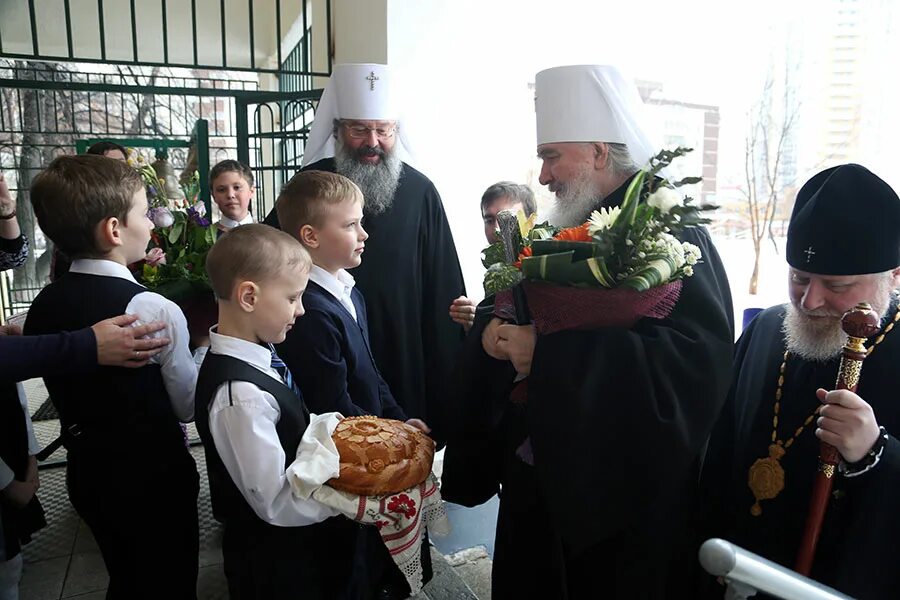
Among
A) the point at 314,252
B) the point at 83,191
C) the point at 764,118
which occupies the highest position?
the point at 764,118

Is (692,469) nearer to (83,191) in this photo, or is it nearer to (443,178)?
(83,191)

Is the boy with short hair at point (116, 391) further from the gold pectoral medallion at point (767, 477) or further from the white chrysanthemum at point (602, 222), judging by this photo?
the gold pectoral medallion at point (767, 477)

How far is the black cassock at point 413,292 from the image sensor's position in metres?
3.35

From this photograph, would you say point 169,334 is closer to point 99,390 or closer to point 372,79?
point 99,390

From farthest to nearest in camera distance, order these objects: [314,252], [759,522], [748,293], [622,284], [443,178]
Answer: [443,178] < [748,293] < [314,252] < [759,522] < [622,284]

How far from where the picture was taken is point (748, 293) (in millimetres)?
3789

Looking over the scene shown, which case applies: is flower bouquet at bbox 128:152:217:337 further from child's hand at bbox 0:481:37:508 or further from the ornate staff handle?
the ornate staff handle

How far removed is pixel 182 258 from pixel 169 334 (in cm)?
61

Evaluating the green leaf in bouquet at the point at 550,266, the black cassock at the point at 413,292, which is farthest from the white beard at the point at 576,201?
the black cassock at the point at 413,292

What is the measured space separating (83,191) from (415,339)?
5.84 ft

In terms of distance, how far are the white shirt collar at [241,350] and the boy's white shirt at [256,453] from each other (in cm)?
9

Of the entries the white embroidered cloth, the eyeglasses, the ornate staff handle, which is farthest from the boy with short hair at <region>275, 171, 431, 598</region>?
the eyeglasses

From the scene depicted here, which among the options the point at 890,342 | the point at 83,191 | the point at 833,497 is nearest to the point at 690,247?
the point at 890,342

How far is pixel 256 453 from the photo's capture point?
163 centimetres
